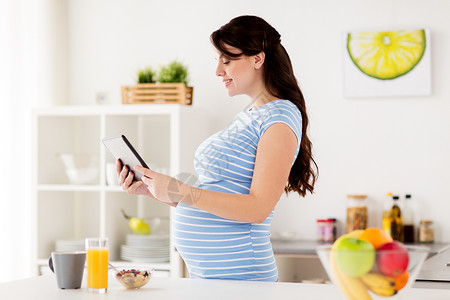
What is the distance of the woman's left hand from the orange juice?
0.22 meters

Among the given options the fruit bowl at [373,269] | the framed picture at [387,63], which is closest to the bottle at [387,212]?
the framed picture at [387,63]

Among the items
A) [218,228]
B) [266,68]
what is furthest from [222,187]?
[266,68]

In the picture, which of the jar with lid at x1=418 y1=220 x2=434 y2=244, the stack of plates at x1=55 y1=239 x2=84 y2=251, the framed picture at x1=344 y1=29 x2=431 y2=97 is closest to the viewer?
the jar with lid at x1=418 y1=220 x2=434 y2=244

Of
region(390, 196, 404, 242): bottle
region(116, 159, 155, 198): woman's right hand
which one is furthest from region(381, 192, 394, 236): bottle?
region(116, 159, 155, 198): woman's right hand

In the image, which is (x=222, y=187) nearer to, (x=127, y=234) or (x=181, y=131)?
(x=181, y=131)

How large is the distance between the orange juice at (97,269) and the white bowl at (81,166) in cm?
194

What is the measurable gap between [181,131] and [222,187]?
1519 millimetres

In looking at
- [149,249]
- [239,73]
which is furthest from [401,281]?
[149,249]

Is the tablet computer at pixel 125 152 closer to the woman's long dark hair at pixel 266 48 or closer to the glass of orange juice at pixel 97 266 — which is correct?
the glass of orange juice at pixel 97 266

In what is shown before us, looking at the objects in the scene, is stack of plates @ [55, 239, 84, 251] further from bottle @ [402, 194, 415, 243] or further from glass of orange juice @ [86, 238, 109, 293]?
glass of orange juice @ [86, 238, 109, 293]

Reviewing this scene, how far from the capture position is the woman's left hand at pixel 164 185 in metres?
1.57

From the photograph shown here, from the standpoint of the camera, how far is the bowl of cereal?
4.86 ft

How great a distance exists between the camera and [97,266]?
1.47 m

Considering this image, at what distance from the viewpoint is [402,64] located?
3.23 metres
